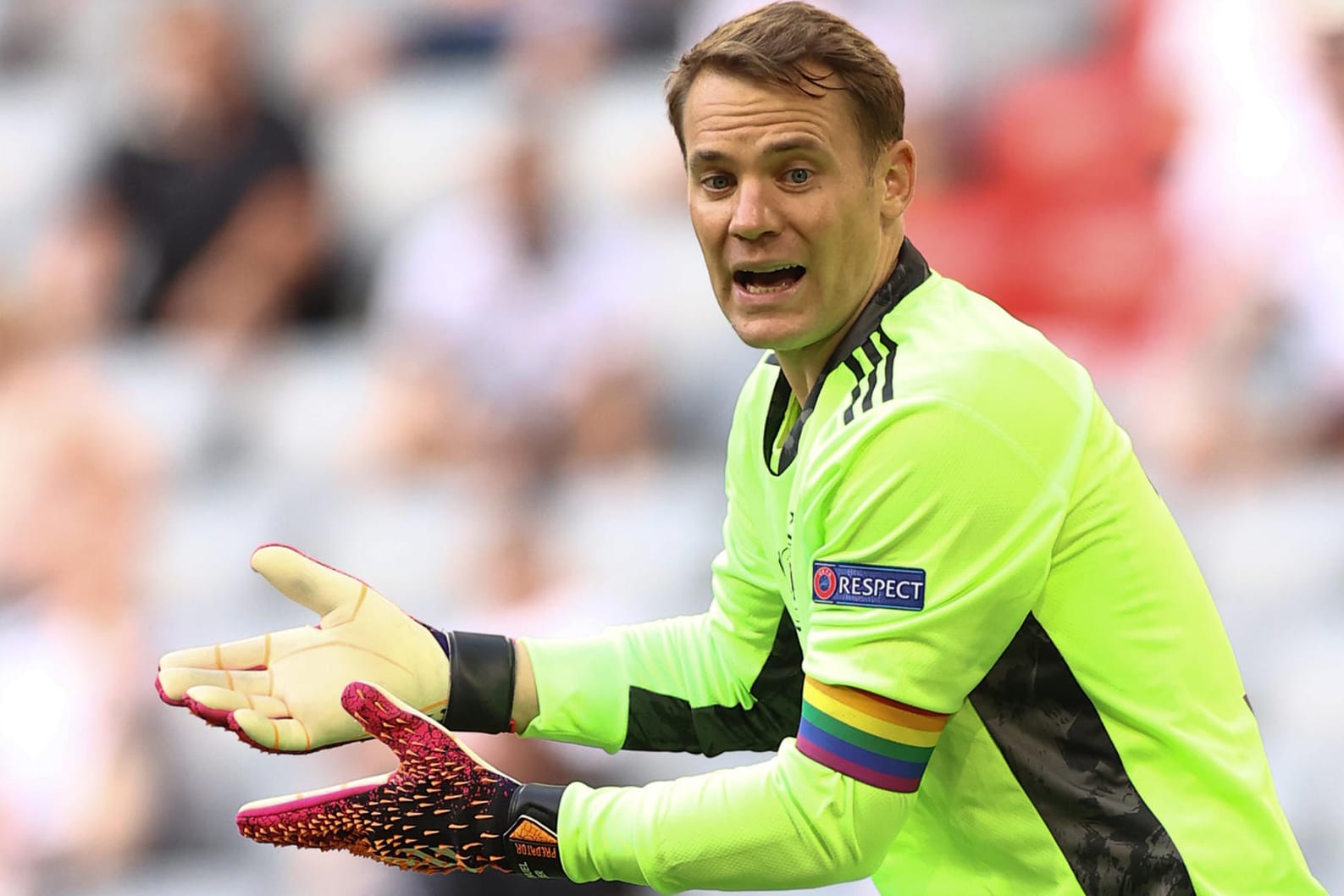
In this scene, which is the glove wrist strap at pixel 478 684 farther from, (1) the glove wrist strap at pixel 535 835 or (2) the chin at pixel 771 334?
(2) the chin at pixel 771 334

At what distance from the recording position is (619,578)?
143 inches

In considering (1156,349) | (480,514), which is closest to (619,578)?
(480,514)

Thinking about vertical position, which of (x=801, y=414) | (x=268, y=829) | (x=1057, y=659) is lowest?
(x=268, y=829)

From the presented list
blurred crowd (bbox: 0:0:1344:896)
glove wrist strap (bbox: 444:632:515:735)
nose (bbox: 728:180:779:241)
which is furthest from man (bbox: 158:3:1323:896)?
blurred crowd (bbox: 0:0:1344:896)

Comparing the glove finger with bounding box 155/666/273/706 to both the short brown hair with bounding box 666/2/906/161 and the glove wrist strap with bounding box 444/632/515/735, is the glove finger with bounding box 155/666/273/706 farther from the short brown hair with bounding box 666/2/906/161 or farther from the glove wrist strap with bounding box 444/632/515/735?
the short brown hair with bounding box 666/2/906/161

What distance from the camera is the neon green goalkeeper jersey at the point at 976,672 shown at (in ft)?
5.13

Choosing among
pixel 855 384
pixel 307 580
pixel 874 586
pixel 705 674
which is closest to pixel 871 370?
pixel 855 384

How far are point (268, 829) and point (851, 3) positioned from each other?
2.56 m

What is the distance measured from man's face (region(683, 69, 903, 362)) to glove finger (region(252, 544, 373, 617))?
559 millimetres

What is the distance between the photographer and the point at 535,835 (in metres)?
1.68

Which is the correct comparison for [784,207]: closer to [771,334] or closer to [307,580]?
[771,334]

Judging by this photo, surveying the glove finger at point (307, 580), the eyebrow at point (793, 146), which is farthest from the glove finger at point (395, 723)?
the eyebrow at point (793, 146)

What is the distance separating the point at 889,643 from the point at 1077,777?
26 cm

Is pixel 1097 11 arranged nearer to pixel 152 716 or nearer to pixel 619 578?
pixel 619 578
